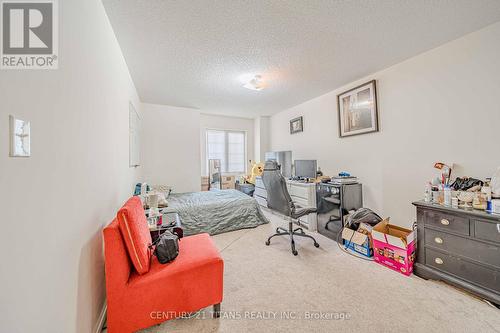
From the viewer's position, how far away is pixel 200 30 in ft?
6.14

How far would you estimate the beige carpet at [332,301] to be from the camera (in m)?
1.43

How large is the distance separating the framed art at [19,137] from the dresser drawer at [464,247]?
10.1 ft

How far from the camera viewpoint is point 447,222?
1.87 m

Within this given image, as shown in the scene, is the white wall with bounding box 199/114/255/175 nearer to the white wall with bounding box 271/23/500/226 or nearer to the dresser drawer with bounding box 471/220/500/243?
the white wall with bounding box 271/23/500/226

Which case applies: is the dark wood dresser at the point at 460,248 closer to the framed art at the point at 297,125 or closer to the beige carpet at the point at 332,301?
the beige carpet at the point at 332,301

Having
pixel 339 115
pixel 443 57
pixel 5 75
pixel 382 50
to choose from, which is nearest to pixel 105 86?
pixel 5 75

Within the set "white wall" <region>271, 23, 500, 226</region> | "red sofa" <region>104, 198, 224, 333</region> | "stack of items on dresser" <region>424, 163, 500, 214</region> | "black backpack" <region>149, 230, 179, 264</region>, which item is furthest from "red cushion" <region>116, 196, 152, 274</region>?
"white wall" <region>271, 23, 500, 226</region>

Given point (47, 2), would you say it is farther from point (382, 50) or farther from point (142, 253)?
point (382, 50)

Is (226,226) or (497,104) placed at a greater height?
(497,104)

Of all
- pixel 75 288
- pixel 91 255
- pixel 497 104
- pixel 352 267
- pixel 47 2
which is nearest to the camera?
pixel 47 2

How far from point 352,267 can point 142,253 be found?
2187 millimetres

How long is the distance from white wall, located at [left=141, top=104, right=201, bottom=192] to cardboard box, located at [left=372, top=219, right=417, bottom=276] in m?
3.81

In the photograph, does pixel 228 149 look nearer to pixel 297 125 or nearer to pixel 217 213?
pixel 297 125

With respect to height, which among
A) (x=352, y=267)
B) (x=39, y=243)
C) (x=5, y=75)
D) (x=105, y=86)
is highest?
(x=105, y=86)
